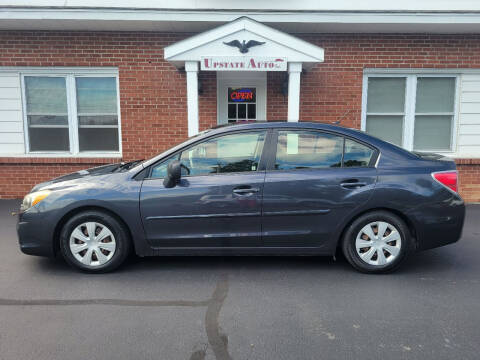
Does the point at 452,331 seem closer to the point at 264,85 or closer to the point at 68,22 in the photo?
the point at 264,85

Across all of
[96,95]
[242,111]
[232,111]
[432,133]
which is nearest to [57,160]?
[96,95]

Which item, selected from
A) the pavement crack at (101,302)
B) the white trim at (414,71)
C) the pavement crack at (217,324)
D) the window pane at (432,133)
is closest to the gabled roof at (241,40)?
the white trim at (414,71)

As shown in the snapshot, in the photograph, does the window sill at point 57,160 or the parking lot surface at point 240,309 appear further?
the window sill at point 57,160

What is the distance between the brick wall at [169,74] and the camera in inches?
293

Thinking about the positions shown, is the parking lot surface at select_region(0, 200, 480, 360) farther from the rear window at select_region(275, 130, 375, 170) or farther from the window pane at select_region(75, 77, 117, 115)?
the window pane at select_region(75, 77, 117, 115)

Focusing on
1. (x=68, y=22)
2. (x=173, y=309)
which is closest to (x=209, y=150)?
(x=173, y=309)

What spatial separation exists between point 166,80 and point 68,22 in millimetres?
1997

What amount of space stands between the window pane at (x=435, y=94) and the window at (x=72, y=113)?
627 centimetres

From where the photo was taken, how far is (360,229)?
3.94 meters

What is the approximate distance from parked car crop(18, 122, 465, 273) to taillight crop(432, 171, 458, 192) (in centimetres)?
1

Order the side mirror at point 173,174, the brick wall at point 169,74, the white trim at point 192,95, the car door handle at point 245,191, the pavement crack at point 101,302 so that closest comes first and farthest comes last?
1. the pavement crack at point 101,302
2. the side mirror at point 173,174
3. the car door handle at point 245,191
4. the white trim at point 192,95
5. the brick wall at point 169,74

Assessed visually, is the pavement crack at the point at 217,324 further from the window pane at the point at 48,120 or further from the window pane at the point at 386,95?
the window pane at the point at 48,120

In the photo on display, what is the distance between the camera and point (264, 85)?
7695 mm

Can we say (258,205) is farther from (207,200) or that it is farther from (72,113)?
(72,113)
